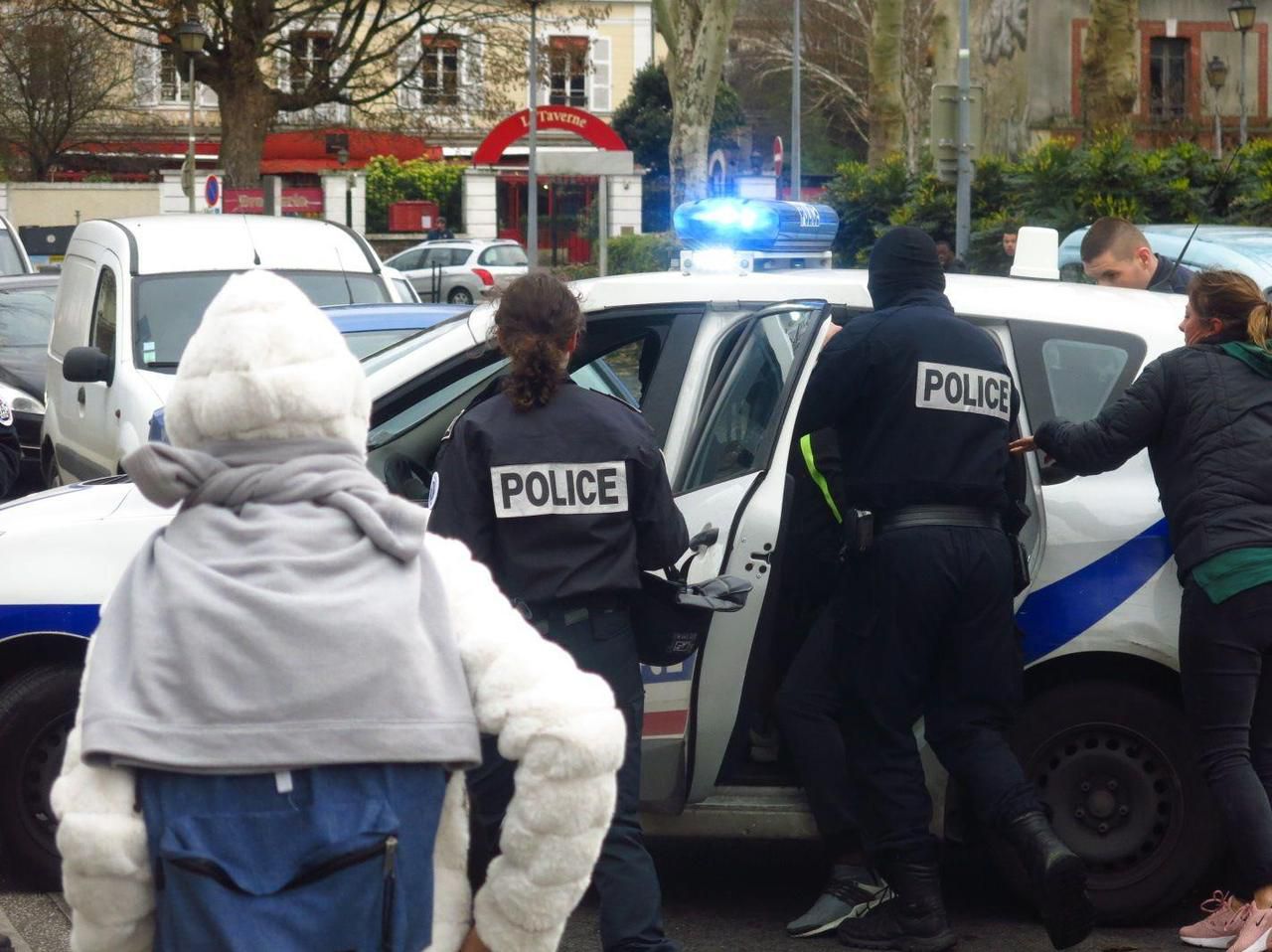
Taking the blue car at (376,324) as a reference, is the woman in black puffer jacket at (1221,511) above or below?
below

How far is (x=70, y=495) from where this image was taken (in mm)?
5145

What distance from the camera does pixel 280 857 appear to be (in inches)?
85.3

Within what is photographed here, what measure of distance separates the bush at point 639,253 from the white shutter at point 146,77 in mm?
22781

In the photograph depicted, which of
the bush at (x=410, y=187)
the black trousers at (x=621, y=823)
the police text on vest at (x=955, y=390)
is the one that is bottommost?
the black trousers at (x=621, y=823)

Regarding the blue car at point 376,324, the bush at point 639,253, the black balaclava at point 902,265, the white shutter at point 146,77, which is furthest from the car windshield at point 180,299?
the white shutter at point 146,77

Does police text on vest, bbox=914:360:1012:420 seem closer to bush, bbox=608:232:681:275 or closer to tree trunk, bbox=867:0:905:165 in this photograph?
bush, bbox=608:232:681:275

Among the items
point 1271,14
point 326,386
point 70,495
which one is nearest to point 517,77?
point 1271,14

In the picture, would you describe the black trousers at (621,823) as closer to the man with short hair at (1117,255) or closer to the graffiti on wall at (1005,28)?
the man with short hair at (1117,255)

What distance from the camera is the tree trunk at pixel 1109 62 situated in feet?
69.8

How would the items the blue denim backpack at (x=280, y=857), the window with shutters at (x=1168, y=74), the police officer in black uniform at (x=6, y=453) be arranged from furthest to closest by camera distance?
the window with shutters at (x=1168, y=74)
the police officer in black uniform at (x=6, y=453)
the blue denim backpack at (x=280, y=857)

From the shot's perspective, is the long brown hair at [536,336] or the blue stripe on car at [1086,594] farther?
the blue stripe on car at [1086,594]

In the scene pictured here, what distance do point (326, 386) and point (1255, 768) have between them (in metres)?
3.17

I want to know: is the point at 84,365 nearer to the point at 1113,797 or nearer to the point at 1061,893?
the point at 1113,797

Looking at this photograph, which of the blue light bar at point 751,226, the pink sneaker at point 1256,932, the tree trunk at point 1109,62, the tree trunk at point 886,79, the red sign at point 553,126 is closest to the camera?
the pink sneaker at point 1256,932
